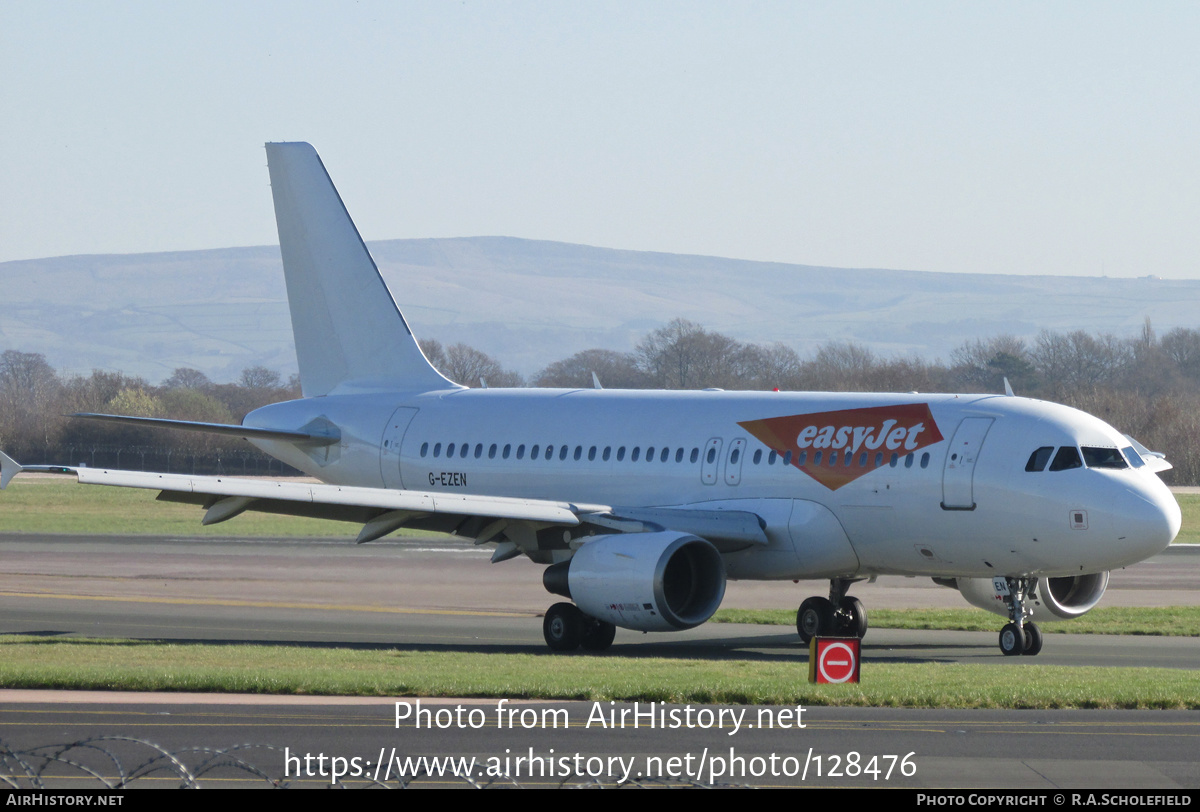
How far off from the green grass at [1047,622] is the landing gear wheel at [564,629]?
19.8 ft

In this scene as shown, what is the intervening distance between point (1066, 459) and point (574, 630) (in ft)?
26.6

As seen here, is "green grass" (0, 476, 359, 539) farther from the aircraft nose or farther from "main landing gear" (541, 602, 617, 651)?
the aircraft nose

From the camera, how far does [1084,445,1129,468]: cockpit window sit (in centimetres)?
2464

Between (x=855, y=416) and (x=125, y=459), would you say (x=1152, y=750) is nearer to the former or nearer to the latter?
(x=855, y=416)

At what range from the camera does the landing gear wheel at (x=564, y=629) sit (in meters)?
26.1

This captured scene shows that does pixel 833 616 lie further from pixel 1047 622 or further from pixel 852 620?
pixel 1047 622

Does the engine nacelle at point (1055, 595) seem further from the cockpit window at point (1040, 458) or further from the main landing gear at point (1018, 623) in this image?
the cockpit window at point (1040, 458)

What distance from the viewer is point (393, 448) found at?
108 feet

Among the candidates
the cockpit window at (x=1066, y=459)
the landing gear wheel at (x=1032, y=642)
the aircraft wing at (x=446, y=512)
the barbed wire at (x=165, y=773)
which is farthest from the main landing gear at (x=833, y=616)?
the barbed wire at (x=165, y=773)

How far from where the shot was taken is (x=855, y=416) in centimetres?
2675

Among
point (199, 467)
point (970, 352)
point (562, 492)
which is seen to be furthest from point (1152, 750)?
point (970, 352)

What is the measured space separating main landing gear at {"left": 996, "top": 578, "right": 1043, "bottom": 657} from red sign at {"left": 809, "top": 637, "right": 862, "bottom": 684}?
7.28 meters

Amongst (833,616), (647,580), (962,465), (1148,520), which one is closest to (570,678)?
(647,580)

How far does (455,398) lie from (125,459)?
54418 mm
